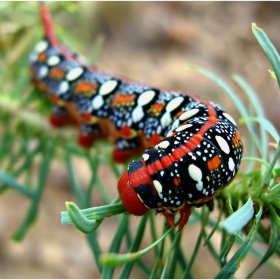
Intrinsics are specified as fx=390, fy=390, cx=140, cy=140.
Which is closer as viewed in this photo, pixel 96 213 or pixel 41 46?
pixel 96 213

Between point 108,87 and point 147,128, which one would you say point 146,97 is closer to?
point 147,128

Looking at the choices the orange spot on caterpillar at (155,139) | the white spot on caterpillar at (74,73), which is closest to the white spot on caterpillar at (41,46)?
the white spot on caterpillar at (74,73)

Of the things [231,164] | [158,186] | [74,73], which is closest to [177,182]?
[158,186]

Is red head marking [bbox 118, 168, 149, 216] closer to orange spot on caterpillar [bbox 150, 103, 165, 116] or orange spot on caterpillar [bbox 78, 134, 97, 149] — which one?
orange spot on caterpillar [bbox 150, 103, 165, 116]

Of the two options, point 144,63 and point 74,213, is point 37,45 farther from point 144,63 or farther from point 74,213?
point 144,63

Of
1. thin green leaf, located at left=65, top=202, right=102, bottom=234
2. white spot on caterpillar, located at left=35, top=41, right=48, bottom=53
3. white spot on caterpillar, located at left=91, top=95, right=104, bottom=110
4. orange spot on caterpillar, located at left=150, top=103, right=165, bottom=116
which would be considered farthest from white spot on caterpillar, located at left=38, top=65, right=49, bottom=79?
thin green leaf, located at left=65, top=202, right=102, bottom=234

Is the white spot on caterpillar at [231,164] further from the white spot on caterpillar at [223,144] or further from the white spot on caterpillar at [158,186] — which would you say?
the white spot on caterpillar at [158,186]

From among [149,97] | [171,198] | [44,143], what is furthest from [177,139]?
[44,143]
